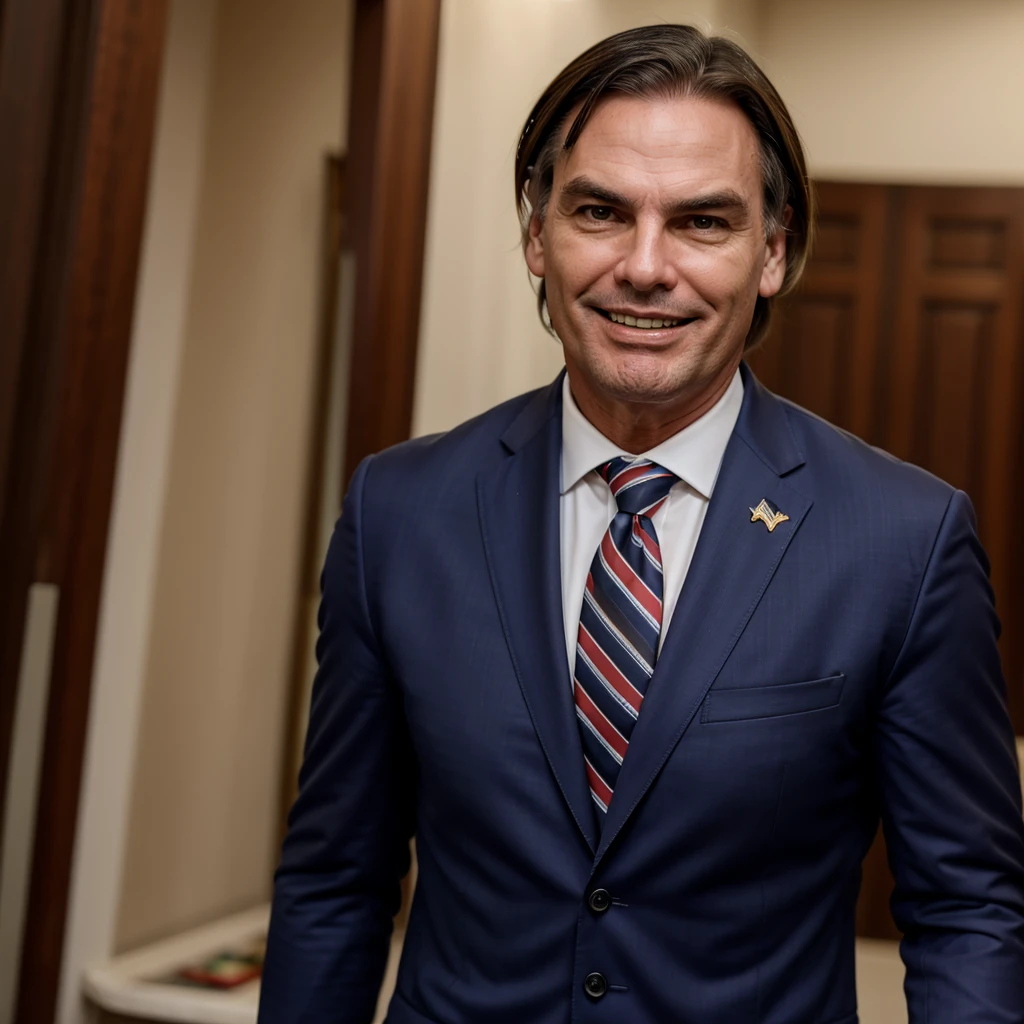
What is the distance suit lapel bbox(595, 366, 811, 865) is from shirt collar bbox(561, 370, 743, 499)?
4 centimetres

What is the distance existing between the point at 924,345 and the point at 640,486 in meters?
2.26

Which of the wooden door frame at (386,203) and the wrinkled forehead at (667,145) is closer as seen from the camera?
the wrinkled forehead at (667,145)

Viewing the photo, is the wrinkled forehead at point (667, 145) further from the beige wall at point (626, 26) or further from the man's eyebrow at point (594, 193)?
the beige wall at point (626, 26)

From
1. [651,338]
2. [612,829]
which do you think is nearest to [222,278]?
[651,338]

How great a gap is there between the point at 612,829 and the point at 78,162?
1.50 metres

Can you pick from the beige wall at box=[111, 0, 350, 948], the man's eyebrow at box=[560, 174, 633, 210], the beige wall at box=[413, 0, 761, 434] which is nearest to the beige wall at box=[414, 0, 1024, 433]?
the beige wall at box=[413, 0, 761, 434]

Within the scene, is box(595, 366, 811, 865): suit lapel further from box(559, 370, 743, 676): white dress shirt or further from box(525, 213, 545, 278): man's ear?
box(525, 213, 545, 278): man's ear

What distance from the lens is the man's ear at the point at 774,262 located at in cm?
151

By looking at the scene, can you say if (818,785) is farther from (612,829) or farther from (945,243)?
(945,243)

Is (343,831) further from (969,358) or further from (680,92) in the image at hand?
(969,358)

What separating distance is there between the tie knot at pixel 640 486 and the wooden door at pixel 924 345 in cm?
210

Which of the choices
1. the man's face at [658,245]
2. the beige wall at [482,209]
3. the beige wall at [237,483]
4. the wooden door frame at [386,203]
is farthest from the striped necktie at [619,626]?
the beige wall at [237,483]

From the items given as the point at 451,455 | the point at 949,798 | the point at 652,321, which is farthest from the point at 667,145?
the point at 949,798

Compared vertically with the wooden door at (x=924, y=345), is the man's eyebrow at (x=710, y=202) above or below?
below
